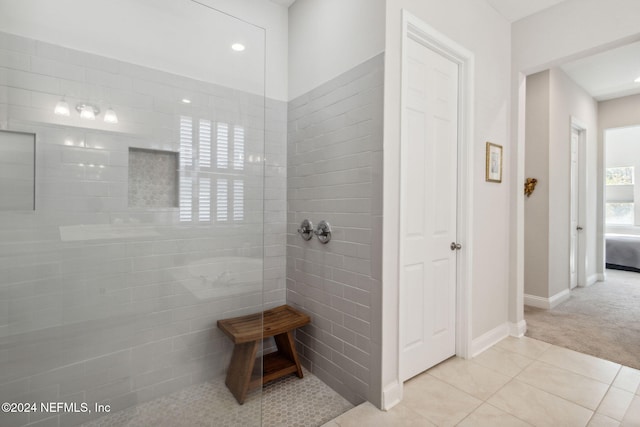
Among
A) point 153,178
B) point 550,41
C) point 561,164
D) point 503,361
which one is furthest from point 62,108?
point 561,164

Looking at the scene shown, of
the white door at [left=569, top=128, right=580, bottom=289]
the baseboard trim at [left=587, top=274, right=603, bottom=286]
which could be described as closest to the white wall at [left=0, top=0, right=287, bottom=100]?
the white door at [left=569, top=128, right=580, bottom=289]

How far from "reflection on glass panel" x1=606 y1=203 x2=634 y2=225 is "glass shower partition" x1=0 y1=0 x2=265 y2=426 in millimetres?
8465

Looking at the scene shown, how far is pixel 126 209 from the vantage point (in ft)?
4.51

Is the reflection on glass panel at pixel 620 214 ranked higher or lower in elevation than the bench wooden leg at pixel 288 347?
higher

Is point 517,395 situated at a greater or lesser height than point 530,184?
lesser

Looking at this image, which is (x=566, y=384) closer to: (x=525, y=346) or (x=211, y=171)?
(x=525, y=346)


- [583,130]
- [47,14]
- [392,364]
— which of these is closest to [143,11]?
[47,14]

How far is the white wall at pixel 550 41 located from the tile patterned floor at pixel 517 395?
601mm

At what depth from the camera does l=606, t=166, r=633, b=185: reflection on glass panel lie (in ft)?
21.6

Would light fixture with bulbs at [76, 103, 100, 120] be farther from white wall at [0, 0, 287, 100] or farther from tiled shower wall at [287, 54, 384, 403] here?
tiled shower wall at [287, 54, 384, 403]

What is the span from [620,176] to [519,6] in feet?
21.2

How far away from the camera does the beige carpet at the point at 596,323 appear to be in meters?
2.53

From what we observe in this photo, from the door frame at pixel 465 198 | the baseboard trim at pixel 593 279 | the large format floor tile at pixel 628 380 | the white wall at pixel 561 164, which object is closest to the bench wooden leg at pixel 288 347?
the door frame at pixel 465 198

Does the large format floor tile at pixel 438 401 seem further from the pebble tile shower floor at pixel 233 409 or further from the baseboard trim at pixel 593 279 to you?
the baseboard trim at pixel 593 279
